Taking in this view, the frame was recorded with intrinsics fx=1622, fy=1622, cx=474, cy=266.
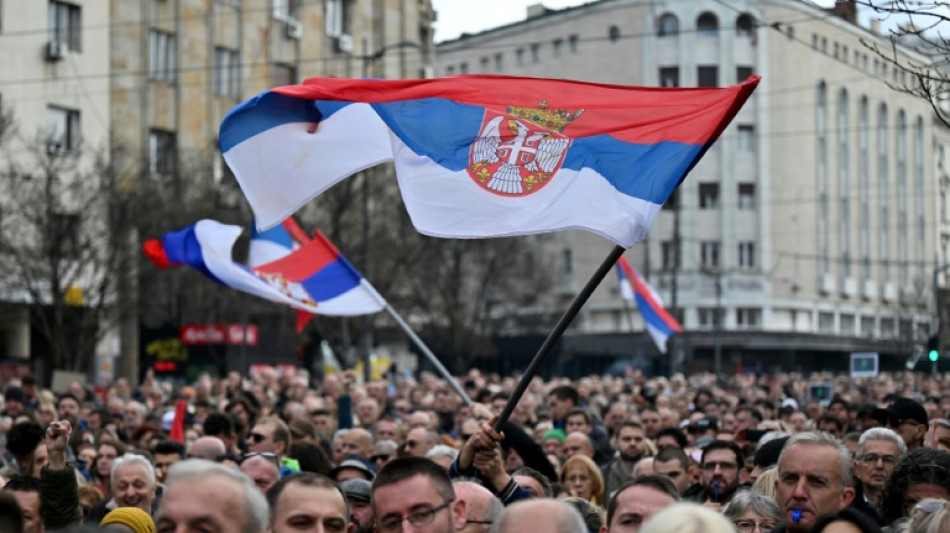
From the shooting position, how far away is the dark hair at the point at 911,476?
771 centimetres

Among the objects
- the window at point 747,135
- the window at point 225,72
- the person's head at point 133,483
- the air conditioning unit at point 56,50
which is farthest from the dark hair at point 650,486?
the window at point 747,135

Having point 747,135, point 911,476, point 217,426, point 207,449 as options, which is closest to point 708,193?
point 747,135

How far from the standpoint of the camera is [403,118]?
9055mm

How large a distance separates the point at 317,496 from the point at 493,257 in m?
49.1

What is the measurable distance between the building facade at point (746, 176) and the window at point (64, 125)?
36508 millimetres

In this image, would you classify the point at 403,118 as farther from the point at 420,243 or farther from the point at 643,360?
the point at 643,360

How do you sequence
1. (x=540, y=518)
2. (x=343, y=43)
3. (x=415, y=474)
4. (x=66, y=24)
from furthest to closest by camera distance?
(x=343, y=43)
(x=66, y=24)
(x=415, y=474)
(x=540, y=518)

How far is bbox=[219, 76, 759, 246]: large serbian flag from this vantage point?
8.21 m

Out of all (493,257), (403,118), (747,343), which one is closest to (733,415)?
(403,118)

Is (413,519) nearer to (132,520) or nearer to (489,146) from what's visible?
(132,520)

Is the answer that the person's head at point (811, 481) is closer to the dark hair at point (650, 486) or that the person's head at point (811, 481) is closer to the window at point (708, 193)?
the dark hair at point (650, 486)

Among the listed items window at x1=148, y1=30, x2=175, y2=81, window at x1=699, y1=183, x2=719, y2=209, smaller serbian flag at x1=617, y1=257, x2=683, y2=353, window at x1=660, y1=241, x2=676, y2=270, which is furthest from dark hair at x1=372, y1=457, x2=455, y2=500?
window at x1=699, y1=183, x2=719, y2=209

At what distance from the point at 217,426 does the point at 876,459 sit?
5748 mm

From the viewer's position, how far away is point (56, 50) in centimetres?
4178
